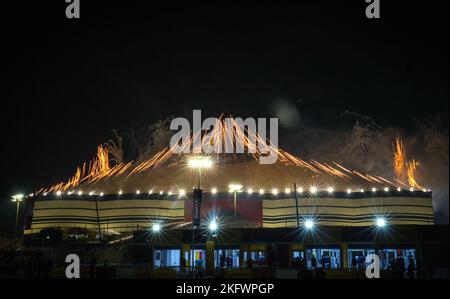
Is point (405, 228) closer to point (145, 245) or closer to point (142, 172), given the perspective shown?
point (145, 245)

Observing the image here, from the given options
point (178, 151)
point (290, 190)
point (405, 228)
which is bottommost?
point (405, 228)

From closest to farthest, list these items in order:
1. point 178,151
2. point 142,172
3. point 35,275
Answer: point 35,275, point 142,172, point 178,151

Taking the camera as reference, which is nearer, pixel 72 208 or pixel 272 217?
pixel 272 217

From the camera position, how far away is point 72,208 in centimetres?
5875

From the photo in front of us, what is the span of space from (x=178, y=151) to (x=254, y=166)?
1230cm

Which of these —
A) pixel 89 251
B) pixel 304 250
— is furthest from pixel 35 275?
pixel 304 250

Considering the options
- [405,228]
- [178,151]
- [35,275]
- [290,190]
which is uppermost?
[178,151]

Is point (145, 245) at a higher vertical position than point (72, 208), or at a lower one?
lower
